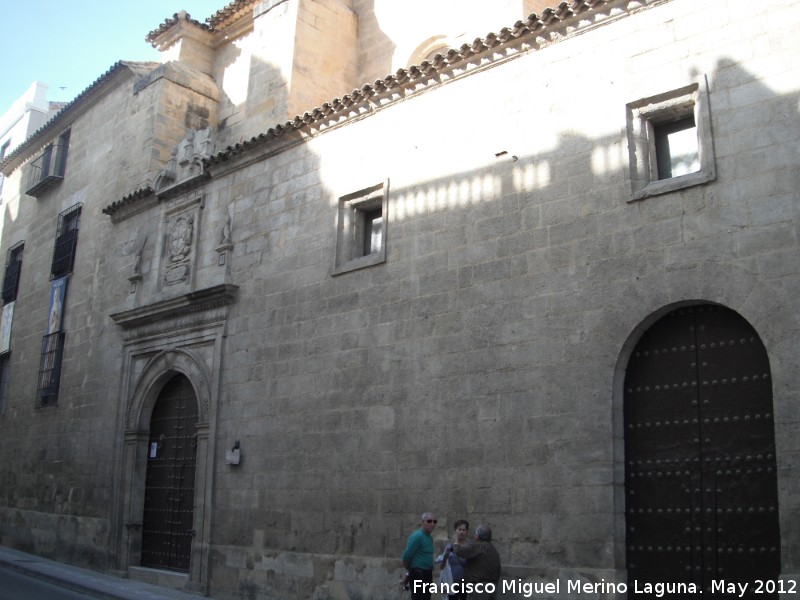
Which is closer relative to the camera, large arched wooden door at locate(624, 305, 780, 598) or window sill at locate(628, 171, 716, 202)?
large arched wooden door at locate(624, 305, 780, 598)

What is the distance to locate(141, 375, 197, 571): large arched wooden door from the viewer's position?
11445mm

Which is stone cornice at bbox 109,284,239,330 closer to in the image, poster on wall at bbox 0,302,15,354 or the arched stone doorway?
the arched stone doorway

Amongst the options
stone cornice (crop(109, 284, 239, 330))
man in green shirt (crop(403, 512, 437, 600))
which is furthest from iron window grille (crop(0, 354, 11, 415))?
man in green shirt (crop(403, 512, 437, 600))

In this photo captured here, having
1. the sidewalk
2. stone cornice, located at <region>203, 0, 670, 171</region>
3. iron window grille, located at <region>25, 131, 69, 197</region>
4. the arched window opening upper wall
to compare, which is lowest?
the sidewalk

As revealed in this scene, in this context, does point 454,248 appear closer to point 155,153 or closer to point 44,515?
point 155,153

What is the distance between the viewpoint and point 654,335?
284 inches

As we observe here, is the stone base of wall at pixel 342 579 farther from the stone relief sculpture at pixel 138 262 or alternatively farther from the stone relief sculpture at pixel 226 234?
the stone relief sculpture at pixel 138 262

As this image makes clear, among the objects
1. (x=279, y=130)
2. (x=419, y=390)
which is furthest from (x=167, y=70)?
(x=419, y=390)

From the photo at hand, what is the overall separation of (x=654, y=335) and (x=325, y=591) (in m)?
4.37

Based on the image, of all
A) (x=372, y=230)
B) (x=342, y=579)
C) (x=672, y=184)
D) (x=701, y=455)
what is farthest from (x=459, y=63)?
(x=342, y=579)

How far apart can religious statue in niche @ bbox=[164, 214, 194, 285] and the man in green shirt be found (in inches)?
238

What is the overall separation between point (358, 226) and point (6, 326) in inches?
430

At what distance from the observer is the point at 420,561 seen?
7234 millimetres

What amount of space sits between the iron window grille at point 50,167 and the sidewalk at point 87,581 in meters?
7.39
